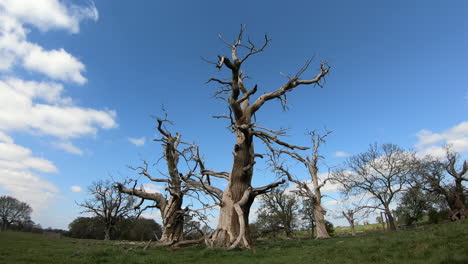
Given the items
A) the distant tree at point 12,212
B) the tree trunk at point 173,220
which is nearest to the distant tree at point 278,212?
the tree trunk at point 173,220

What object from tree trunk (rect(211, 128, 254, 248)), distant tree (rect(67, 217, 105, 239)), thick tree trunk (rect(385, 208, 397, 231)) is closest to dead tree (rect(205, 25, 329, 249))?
tree trunk (rect(211, 128, 254, 248))

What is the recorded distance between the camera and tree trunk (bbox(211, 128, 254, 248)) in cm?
1162

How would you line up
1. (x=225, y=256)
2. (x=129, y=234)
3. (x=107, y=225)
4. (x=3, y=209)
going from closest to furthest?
(x=225, y=256) → (x=107, y=225) → (x=129, y=234) → (x=3, y=209)

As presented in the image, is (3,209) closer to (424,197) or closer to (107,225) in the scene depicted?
(107,225)

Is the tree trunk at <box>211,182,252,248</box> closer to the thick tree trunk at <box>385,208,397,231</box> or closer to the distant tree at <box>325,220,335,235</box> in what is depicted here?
the thick tree trunk at <box>385,208,397,231</box>

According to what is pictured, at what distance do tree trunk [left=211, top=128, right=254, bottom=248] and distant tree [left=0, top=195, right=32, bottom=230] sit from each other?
76.8 meters

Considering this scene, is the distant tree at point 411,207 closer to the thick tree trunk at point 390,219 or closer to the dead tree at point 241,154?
the thick tree trunk at point 390,219

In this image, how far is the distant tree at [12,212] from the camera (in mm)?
63844

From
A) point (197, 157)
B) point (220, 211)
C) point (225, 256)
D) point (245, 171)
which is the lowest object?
point (225, 256)

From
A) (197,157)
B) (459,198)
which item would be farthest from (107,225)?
(459,198)

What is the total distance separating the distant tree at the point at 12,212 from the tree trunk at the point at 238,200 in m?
76.8

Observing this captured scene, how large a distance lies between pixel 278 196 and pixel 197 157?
32.6m

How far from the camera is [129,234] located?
51.8 meters

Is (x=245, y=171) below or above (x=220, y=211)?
above
